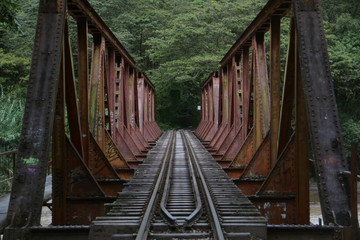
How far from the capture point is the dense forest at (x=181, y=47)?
25562mm

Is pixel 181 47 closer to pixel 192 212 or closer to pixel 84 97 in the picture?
pixel 84 97

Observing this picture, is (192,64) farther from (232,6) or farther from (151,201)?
(151,201)

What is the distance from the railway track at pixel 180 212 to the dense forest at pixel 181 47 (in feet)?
33.5

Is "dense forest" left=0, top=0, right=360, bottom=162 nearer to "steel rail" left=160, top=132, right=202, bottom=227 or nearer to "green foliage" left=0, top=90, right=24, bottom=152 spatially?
"green foliage" left=0, top=90, right=24, bottom=152

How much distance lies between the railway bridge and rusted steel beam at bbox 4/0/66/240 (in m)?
0.01

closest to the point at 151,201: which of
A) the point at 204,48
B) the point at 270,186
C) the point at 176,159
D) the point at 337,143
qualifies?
the point at 270,186

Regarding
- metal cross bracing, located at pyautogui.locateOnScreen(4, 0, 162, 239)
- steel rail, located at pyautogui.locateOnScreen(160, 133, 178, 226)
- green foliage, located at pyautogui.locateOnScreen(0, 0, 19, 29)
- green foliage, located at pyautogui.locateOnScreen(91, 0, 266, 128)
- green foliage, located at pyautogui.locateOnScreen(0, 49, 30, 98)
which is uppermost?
green foliage, located at pyautogui.locateOnScreen(91, 0, 266, 128)

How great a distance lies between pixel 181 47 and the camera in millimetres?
36844

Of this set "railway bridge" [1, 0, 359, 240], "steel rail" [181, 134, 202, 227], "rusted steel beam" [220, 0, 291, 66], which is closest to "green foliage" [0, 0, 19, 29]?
"railway bridge" [1, 0, 359, 240]

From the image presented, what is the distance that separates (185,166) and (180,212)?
5701 mm

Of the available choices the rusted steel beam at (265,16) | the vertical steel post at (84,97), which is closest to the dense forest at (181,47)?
the vertical steel post at (84,97)

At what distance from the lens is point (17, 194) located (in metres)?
5.30

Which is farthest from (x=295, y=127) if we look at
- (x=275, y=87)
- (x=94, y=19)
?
(x=94, y=19)

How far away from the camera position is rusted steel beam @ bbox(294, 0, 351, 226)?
5.21 m
